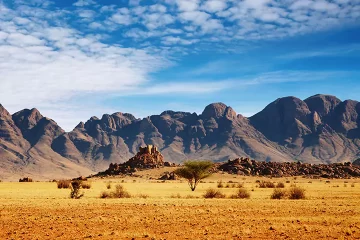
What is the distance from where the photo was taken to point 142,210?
28.8 meters

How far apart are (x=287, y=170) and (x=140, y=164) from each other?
42266mm

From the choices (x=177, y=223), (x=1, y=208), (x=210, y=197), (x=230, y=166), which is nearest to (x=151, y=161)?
(x=230, y=166)

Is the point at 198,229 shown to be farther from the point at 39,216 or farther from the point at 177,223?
the point at 39,216

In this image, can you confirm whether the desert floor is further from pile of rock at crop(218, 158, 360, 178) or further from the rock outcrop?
the rock outcrop

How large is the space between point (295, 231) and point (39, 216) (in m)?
14.9

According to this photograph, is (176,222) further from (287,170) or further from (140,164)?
(140,164)

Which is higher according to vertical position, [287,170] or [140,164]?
[140,164]

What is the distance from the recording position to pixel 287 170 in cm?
11200

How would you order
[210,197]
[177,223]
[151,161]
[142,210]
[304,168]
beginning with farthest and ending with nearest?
[151,161] < [304,168] < [210,197] < [142,210] < [177,223]

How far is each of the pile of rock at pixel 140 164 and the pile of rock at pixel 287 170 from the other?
2128 cm

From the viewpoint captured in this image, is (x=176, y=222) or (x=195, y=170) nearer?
(x=176, y=222)

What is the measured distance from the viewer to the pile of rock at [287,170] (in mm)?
106694

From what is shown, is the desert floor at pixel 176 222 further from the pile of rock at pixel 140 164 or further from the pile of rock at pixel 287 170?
the pile of rock at pixel 140 164

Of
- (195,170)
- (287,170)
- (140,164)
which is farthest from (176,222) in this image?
(140,164)
